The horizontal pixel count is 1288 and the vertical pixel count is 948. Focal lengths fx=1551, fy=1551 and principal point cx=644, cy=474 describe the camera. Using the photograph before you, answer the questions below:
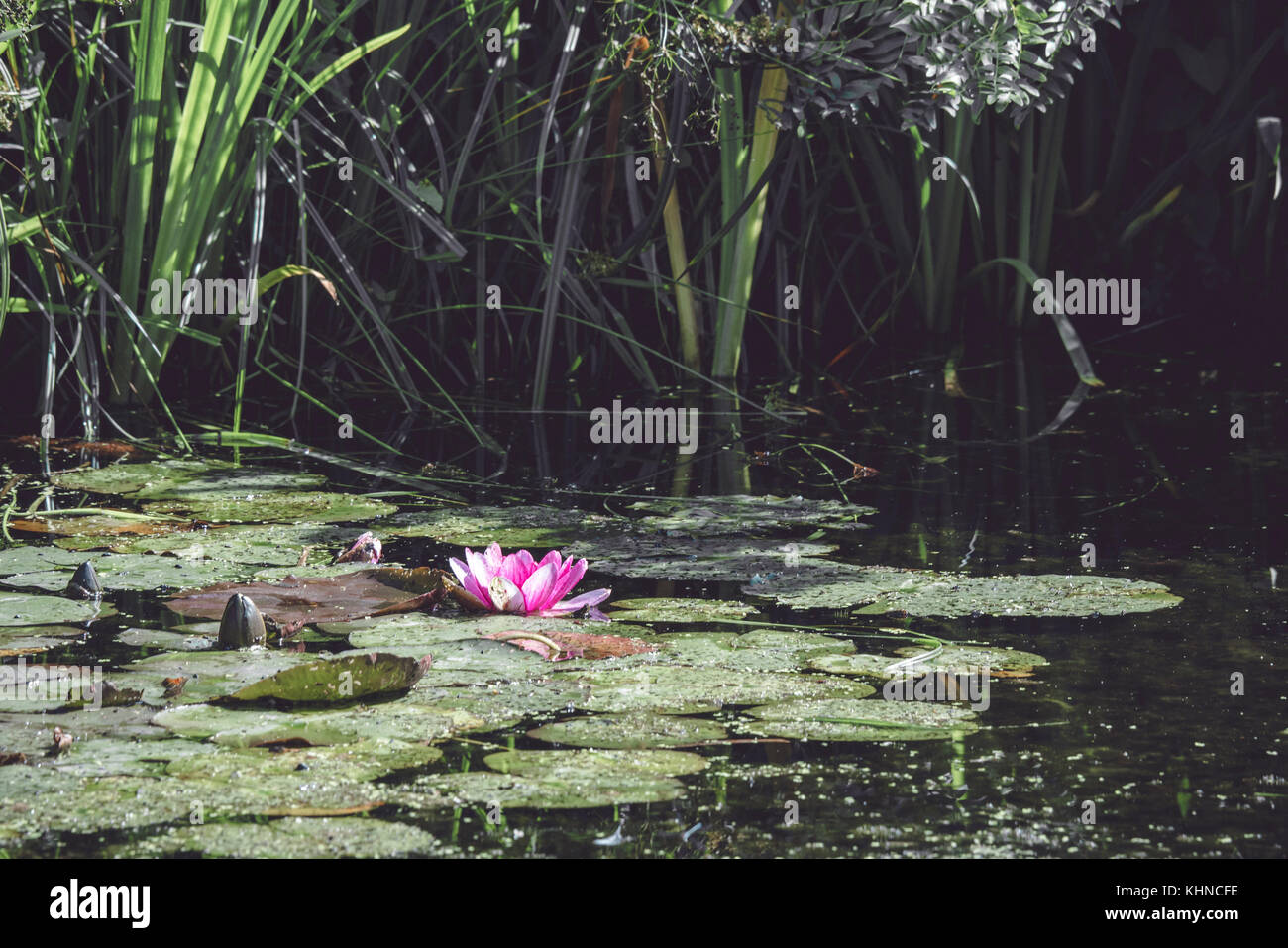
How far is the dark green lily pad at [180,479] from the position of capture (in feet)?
7.87

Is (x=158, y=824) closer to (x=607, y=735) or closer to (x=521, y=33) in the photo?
(x=607, y=735)

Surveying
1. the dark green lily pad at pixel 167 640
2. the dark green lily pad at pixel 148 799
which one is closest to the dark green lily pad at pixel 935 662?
the dark green lily pad at pixel 148 799

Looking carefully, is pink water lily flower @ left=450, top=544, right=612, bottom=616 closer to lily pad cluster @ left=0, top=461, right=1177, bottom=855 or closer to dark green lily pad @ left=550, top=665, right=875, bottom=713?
lily pad cluster @ left=0, top=461, right=1177, bottom=855

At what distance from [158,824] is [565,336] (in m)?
2.57

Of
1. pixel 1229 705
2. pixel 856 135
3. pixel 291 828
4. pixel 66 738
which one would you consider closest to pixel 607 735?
pixel 291 828

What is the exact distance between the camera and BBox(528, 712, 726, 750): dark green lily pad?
137 cm

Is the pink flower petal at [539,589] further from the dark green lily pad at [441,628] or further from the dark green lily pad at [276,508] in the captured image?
the dark green lily pad at [276,508]

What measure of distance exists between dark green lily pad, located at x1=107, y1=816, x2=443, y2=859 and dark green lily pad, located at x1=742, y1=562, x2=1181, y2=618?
78 centimetres

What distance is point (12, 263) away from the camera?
10.7ft

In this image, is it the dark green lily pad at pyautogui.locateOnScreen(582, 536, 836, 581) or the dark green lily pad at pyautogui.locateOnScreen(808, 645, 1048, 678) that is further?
the dark green lily pad at pyautogui.locateOnScreen(582, 536, 836, 581)

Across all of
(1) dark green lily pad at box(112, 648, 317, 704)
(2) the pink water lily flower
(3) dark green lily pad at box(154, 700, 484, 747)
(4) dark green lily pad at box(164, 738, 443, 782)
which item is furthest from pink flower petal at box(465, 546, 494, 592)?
(4) dark green lily pad at box(164, 738, 443, 782)

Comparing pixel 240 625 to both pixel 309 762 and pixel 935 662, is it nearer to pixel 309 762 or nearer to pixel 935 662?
pixel 309 762

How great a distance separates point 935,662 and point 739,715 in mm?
264

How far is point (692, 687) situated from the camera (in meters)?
1.52
